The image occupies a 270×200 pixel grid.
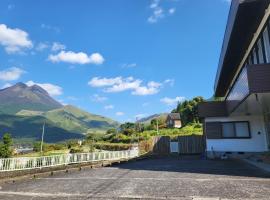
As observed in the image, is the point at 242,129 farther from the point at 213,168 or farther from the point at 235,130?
the point at 213,168

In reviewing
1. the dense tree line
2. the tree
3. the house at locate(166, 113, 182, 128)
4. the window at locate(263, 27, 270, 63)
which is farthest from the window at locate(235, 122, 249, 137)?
the house at locate(166, 113, 182, 128)

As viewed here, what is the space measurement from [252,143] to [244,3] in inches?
459

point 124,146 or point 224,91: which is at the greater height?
point 224,91

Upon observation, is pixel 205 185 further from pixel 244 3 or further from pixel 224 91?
pixel 224 91

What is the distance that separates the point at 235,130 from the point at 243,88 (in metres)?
10.2

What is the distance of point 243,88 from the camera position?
36.5 ft

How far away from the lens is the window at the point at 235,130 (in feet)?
65.6

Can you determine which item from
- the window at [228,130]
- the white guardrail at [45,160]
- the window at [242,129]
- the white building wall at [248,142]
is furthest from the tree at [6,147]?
the window at [242,129]

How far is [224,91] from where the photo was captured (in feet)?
90.1

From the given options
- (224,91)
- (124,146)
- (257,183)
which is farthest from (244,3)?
(124,146)

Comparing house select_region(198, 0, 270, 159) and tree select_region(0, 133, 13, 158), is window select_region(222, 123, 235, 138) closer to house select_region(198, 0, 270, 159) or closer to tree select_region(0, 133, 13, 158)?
house select_region(198, 0, 270, 159)

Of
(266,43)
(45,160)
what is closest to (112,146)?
(45,160)

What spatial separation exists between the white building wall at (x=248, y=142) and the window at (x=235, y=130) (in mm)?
295

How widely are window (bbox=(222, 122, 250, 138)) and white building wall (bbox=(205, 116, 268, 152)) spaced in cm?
29
